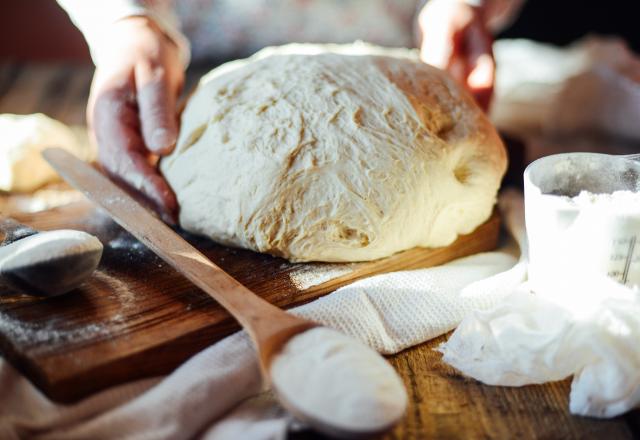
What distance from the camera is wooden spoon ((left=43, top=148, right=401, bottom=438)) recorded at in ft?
2.48

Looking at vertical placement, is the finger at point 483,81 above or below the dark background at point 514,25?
above

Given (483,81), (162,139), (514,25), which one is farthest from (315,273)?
(514,25)

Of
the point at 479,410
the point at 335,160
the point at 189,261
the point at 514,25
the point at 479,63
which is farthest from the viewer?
the point at 514,25

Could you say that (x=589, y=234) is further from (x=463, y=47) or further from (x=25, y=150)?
(x=25, y=150)

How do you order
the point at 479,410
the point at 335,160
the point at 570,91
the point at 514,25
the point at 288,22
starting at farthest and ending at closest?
the point at 514,25 → the point at 288,22 → the point at 570,91 → the point at 335,160 → the point at 479,410

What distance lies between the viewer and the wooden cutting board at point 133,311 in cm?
80

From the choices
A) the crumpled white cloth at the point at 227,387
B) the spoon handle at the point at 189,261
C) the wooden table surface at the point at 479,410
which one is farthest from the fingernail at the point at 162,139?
the wooden table surface at the point at 479,410

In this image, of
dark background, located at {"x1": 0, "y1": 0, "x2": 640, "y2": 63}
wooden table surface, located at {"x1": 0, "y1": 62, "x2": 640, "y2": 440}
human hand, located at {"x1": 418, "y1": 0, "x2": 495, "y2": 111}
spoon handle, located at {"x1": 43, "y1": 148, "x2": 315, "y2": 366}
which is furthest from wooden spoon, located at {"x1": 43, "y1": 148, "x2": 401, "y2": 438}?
dark background, located at {"x1": 0, "y1": 0, "x2": 640, "y2": 63}

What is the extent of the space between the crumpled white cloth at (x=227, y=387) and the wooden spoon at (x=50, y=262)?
0.12m

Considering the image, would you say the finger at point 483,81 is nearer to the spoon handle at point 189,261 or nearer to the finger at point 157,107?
the finger at point 157,107

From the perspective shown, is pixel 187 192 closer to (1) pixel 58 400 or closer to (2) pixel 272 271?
(2) pixel 272 271

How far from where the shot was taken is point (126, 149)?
119cm

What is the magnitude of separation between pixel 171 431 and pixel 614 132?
131 centimetres

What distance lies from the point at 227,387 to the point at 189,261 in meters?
0.20
